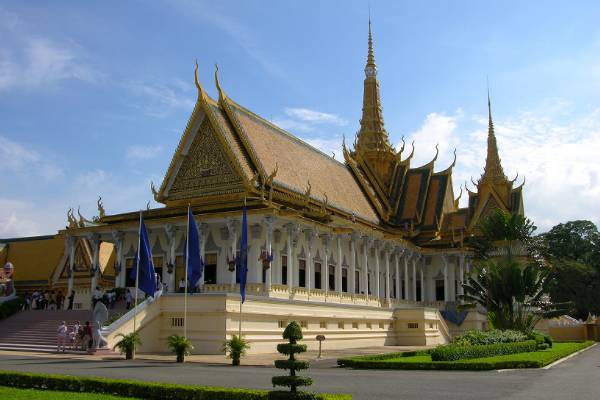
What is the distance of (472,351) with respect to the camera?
19922mm

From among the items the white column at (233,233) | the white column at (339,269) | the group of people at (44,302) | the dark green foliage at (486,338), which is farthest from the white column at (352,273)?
the group of people at (44,302)

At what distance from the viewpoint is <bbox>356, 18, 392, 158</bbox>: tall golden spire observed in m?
51.2

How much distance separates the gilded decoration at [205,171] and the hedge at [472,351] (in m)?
13.4

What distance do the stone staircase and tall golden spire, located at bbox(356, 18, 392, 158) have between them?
29379 millimetres

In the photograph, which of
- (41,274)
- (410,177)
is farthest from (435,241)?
(41,274)

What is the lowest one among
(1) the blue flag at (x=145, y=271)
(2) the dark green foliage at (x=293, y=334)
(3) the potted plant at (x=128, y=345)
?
(3) the potted plant at (x=128, y=345)

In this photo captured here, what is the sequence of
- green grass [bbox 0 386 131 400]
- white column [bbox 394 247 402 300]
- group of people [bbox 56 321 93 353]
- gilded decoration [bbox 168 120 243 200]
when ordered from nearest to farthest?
green grass [bbox 0 386 131 400] → group of people [bbox 56 321 93 353] → gilded decoration [bbox 168 120 243 200] → white column [bbox 394 247 402 300]

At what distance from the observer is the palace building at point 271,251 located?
25000 millimetres

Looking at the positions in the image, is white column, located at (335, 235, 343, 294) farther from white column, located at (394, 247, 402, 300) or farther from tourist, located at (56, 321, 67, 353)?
tourist, located at (56, 321, 67, 353)

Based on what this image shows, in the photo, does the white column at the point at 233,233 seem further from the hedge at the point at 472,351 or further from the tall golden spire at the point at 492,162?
the tall golden spire at the point at 492,162

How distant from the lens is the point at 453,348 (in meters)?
19.3

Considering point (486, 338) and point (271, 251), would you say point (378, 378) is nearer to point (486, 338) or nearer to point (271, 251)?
A: point (486, 338)

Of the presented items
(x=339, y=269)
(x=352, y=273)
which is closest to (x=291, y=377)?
(x=339, y=269)

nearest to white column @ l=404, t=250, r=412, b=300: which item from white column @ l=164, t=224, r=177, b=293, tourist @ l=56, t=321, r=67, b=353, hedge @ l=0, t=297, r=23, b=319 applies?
white column @ l=164, t=224, r=177, b=293
